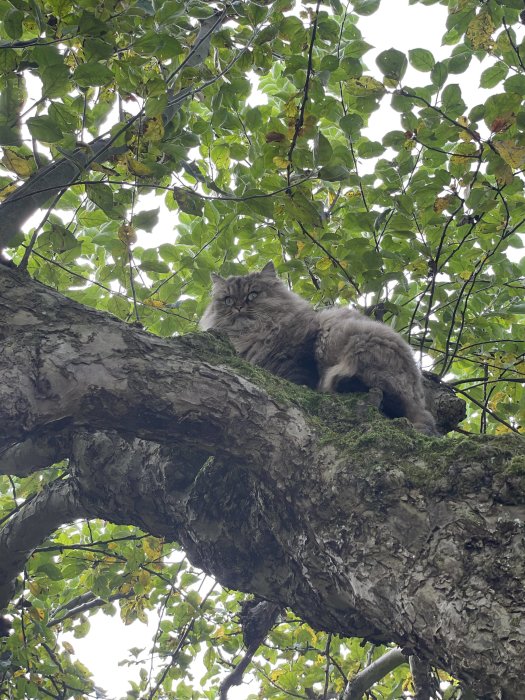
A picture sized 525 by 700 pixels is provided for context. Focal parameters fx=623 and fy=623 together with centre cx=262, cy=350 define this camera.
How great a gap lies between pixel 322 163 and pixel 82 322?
52.6 inches

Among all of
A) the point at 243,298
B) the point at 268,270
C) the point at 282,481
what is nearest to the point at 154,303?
the point at 243,298

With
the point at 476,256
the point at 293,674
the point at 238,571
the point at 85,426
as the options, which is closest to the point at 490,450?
the point at 238,571

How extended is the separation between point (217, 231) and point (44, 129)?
181cm

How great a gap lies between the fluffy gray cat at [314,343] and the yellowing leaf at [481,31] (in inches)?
67.5

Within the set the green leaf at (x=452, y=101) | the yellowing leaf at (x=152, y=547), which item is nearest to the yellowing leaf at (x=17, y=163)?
the green leaf at (x=452, y=101)

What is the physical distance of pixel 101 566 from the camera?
4387 millimetres

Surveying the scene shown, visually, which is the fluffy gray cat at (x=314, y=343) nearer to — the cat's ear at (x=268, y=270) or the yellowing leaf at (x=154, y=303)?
the cat's ear at (x=268, y=270)

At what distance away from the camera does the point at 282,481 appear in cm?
257

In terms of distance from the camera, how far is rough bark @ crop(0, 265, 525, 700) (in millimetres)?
1867

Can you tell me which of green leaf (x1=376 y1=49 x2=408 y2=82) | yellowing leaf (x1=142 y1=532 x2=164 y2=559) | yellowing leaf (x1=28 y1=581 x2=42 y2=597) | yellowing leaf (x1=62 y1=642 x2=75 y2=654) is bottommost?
yellowing leaf (x1=62 y1=642 x2=75 y2=654)

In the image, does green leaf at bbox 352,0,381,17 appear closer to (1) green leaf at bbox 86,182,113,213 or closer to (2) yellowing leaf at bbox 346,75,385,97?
(2) yellowing leaf at bbox 346,75,385,97

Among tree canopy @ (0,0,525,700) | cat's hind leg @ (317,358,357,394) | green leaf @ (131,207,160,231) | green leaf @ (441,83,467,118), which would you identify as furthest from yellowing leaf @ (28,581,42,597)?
green leaf @ (441,83,467,118)

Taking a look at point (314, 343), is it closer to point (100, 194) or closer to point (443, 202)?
point (443, 202)

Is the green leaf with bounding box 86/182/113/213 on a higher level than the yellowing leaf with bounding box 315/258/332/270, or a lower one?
lower
